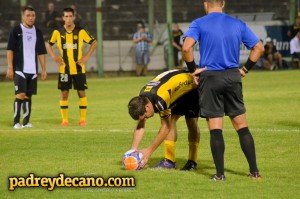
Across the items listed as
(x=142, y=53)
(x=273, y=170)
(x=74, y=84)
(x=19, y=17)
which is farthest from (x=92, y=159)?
(x=19, y=17)

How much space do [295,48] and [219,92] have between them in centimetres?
2561

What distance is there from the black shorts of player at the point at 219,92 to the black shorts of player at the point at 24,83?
734 cm

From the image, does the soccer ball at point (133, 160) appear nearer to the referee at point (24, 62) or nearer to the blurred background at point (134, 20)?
the referee at point (24, 62)

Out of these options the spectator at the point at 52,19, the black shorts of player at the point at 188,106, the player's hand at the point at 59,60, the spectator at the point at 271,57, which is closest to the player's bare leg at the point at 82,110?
the player's hand at the point at 59,60

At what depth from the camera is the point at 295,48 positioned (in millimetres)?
35906

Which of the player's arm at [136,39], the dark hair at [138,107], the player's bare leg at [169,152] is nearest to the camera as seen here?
the dark hair at [138,107]

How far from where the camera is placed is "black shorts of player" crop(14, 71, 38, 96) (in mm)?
17594

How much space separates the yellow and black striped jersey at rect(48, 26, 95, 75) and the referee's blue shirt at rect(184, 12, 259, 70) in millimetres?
7476

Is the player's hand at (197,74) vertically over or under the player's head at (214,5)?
under

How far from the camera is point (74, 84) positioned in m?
18.1

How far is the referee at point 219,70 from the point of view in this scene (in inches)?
424

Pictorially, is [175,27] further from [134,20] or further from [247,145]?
[247,145]

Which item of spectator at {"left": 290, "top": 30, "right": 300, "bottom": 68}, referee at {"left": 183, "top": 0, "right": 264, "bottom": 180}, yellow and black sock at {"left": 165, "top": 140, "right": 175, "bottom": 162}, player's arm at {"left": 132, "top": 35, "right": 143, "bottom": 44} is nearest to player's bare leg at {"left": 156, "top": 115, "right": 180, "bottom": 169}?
yellow and black sock at {"left": 165, "top": 140, "right": 175, "bottom": 162}

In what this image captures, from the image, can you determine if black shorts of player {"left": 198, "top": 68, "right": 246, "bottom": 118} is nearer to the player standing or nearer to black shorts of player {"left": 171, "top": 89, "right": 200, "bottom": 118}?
black shorts of player {"left": 171, "top": 89, "right": 200, "bottom": 118}
